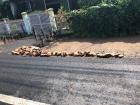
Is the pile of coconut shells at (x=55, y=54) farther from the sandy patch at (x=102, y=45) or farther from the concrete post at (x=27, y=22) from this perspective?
the concrete post at (x=27, y=22)

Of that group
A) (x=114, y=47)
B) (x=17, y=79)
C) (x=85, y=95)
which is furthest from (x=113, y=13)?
(x=85, y=95)

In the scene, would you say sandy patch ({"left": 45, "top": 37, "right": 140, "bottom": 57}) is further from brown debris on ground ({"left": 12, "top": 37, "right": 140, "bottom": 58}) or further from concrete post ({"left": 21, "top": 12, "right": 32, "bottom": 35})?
concrete post ({"left": 21, "top": 12, "right": 32, "bottom": 35})

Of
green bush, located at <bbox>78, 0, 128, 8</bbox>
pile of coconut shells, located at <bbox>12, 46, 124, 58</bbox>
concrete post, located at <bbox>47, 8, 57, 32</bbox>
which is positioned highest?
green bush, located at <bbox>78, 0, 128, 8</bbox>

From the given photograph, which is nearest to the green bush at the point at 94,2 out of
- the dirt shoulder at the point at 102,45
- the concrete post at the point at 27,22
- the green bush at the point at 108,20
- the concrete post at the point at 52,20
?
the green bush at the point at 108,20

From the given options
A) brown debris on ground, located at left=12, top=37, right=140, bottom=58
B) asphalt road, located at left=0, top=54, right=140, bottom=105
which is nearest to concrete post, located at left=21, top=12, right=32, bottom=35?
brown debris on ground, located at left=12, top=37, right=140, bottom=58

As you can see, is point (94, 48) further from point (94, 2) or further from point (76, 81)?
point (94, 2)

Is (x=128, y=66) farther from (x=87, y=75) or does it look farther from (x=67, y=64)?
(x=67, y=64)

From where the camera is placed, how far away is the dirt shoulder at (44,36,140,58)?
11.8 metres

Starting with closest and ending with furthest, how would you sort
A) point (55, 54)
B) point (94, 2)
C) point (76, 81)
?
point (76, 81) < point (55, 54) < point (94, 2)

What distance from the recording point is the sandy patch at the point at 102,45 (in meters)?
11.8

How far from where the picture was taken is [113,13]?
1473cm

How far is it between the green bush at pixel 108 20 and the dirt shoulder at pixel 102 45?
79cm

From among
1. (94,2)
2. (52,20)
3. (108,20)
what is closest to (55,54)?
(108,20)

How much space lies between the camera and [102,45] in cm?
1359
